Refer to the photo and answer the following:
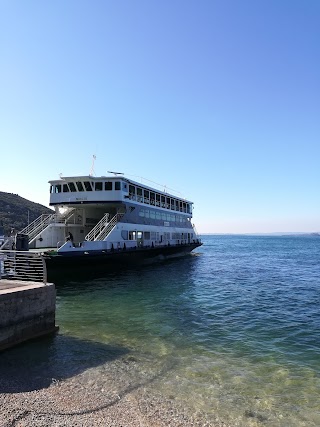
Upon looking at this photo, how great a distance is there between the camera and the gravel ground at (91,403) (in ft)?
19.5

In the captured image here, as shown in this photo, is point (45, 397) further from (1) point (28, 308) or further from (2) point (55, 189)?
(2) point (55, 189)

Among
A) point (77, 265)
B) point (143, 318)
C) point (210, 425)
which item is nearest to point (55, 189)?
point (77, 265)

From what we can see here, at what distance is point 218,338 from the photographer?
1173 centimetres

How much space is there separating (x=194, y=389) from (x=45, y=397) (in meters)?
3.15

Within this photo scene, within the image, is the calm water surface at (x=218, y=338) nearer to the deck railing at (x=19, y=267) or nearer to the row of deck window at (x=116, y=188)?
the deck railing at (x=19, y=267)

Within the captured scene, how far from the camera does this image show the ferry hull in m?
23.4

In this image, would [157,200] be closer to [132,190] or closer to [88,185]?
[132,190]

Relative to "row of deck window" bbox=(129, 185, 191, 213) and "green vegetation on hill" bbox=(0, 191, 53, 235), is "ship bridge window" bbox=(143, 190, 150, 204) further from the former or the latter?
"green vegetation on hill" bbox=(0, 191, 53, 235)

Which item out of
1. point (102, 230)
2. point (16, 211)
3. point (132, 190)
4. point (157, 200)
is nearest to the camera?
point (102, 230)

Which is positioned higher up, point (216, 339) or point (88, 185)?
point (88, 185)

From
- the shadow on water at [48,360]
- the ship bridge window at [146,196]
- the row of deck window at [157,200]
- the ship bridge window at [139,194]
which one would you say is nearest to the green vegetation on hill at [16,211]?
the row of deck window at [157,200]

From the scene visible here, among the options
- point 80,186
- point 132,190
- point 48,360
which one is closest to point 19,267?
point 48,360

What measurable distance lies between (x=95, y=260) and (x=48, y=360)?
17171mm

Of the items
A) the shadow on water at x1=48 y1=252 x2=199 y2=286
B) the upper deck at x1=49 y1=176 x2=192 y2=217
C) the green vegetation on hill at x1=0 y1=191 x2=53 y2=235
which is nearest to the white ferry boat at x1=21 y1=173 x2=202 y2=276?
the upper deck at x1=49 y1=176 x2=192 y2=217
